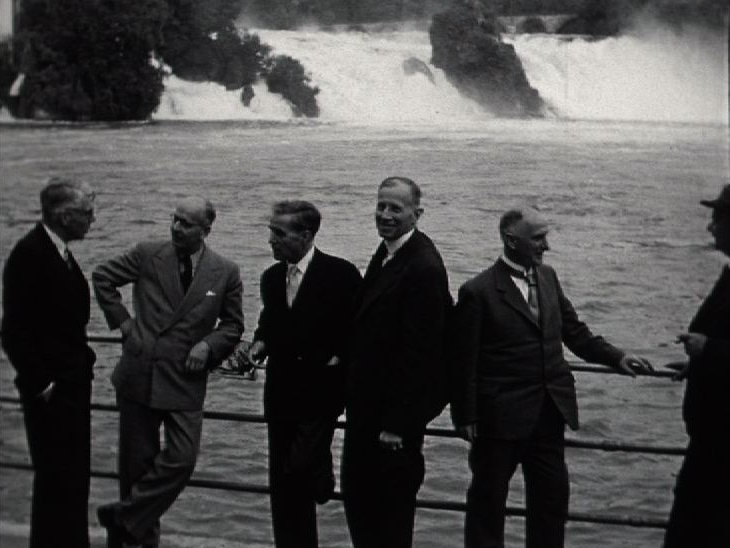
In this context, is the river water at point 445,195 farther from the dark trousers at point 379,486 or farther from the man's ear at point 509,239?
the man's ear at point 509,239

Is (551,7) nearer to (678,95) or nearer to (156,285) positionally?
(678,95)

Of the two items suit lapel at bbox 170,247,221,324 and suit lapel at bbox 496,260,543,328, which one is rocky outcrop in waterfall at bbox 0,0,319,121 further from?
suit lapel at bbox 496,260,543,328

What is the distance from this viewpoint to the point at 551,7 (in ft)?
16.7

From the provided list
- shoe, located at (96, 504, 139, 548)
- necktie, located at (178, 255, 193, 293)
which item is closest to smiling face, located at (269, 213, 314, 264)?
necktie, located at (178, 255, 193, 293)

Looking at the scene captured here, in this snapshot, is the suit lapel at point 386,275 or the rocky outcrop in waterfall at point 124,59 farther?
the rocky outcrop in waterfall at point 124,59

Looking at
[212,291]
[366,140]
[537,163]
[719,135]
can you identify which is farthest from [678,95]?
[212,291]

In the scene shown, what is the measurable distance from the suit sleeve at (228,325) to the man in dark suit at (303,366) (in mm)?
197

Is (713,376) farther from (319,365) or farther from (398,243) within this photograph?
A: (319,365)

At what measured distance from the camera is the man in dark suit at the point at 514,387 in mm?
3668

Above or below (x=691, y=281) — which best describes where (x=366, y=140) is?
above

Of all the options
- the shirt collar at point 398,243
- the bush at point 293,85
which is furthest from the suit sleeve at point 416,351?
the bush at point 293,85

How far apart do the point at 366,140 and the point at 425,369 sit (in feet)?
6.37

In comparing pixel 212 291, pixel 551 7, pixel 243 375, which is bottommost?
pixel 243 375

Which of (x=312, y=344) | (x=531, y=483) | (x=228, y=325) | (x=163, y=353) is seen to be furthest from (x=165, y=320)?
(x=531, y=483)
